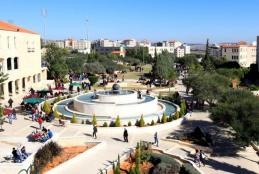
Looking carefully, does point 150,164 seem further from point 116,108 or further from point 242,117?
point 116,108

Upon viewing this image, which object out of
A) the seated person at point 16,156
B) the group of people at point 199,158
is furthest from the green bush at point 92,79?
the seated person at point 16,156

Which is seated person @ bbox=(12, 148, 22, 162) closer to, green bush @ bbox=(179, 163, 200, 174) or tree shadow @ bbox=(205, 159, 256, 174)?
green bush @ bbox=(179, 163, 200, 174)

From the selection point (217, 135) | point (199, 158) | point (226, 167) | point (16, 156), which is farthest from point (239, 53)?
point (16, 156)

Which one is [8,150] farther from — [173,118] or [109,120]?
[173,118]

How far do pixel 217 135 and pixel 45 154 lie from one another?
14.3m

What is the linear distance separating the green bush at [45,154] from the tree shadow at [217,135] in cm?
960

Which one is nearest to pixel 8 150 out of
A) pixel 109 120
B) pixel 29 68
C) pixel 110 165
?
pixel 110 165

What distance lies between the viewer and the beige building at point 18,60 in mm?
42438

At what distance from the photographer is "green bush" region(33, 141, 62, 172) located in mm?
19628

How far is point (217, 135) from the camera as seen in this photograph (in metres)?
28.5

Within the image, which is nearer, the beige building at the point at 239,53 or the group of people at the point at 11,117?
the group of people at the point at 11,117

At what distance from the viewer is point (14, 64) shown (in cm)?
4584

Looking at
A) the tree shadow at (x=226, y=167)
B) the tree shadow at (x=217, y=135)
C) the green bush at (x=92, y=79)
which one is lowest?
the tree shadow at (x=226, y=167)

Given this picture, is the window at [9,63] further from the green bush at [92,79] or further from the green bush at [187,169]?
the green bush at [187,169]
